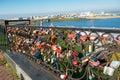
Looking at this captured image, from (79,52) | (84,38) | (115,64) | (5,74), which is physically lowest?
(5,74)

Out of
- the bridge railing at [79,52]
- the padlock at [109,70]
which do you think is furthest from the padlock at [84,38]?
the padlock at [109,70]

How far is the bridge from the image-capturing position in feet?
7.94

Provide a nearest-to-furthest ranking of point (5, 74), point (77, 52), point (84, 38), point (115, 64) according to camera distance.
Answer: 1. point (115, 64)
2. point (84, 38)
3. point (77, 52)
4. point (5, 74)

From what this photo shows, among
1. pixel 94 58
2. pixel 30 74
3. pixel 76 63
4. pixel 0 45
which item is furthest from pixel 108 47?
pixel 0 45

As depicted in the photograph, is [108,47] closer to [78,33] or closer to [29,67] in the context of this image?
[78,33]

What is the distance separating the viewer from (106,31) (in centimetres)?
233

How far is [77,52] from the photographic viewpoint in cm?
353

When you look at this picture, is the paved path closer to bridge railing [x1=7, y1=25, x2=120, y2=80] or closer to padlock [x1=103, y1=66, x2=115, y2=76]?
bridge railing [x1=7, y1=25, x2=120, y2=80]

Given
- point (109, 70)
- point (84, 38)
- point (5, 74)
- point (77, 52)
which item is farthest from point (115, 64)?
point (5, 74)

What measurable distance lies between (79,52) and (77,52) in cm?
5

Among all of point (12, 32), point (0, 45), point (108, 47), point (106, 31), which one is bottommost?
point (0, 45)

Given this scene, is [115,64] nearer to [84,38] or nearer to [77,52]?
[84,38]

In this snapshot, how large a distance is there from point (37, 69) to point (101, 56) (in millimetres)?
2113

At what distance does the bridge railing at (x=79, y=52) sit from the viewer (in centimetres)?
242
